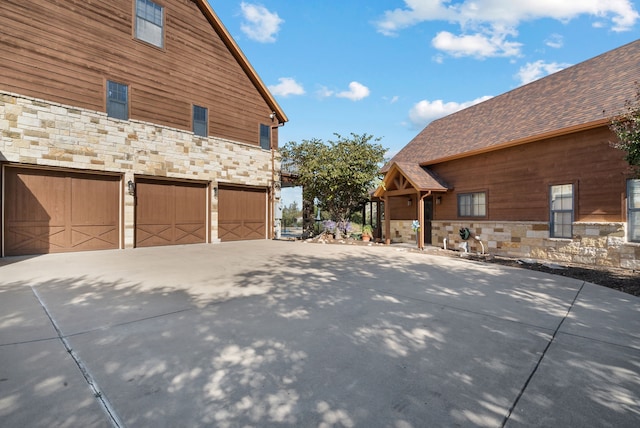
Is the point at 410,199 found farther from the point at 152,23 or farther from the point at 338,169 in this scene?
the point at 152,23

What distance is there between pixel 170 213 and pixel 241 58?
27.2ft

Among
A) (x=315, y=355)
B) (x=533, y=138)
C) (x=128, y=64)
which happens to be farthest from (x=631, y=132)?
(x=128, y=64)

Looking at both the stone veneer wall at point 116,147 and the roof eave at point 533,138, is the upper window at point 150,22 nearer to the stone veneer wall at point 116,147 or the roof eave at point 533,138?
the stone veneer wall at point 116,147

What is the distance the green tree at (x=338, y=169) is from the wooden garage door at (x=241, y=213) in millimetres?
2517

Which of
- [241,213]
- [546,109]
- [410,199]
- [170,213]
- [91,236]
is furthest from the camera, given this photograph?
[241,213]

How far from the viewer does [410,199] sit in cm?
1516

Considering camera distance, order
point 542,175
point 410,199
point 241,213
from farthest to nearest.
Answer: point 241,213 < point 410,199 < point 542,175

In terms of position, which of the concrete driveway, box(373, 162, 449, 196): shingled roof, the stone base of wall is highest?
box(373, 162, 449, 196): shingled roof

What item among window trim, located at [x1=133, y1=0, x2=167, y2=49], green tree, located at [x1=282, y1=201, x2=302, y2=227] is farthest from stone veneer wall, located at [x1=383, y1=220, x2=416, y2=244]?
green tree, located at [x1=282, y1=201, x2=302, y2=227]

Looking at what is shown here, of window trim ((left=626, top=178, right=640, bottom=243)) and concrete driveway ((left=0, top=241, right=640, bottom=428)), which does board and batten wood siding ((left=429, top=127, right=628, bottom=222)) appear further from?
concrete driveway ((left=0, top=241, right=640, bottom=428))

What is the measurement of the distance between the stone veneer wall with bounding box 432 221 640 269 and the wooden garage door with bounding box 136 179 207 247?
10733mm

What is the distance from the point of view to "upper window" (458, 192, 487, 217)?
1188 cm

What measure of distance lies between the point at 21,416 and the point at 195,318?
1.95 m

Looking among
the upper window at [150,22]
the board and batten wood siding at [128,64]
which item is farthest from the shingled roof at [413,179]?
the upper window at [150,22]
